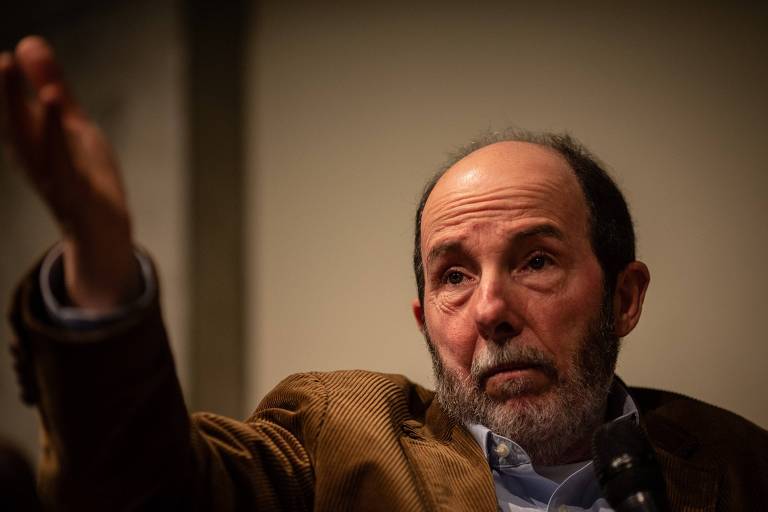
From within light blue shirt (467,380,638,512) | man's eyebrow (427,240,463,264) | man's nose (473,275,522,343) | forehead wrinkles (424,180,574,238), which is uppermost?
forehead wrinkles (424,180,574,238)

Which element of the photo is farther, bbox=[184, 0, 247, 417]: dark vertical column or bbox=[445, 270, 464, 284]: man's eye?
bbox=[184, 0, 247, 417]: dark vertical column

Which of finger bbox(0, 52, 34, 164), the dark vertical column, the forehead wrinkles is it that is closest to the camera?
finger bbox(0, 52, 34, 164)

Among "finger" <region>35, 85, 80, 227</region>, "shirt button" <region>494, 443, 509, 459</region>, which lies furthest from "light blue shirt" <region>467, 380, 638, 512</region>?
"finger" <region>35, 85, 80, 227</region>

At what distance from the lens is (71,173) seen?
918 millimetres

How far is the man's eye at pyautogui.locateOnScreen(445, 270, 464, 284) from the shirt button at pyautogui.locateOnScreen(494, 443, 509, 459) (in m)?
0.35

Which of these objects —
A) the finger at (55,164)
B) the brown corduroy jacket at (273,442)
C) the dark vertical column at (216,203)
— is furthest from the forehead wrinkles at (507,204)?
the dark vertical column at (216,203)

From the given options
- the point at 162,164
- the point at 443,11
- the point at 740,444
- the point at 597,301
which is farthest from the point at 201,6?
the point at 740,444

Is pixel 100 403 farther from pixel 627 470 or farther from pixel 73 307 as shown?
pixel 627 470

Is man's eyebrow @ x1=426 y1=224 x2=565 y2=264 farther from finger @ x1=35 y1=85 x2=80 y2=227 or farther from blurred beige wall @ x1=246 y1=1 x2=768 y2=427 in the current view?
finger @ x1=35 y1=85 x2=80 y2=227

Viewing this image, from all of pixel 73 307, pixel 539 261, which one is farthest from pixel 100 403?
pixel 539 261

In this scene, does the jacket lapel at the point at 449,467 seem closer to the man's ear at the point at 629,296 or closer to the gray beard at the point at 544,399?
the gray beard at the point at 544,399

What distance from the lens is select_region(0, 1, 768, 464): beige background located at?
2.06 metres

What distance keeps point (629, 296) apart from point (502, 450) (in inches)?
19.6

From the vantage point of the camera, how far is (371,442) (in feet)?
4.48
